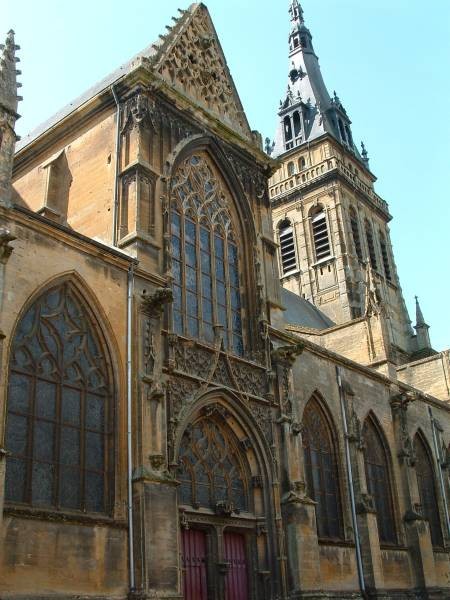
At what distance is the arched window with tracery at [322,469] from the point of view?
17.4m

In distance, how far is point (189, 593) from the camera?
515 inches

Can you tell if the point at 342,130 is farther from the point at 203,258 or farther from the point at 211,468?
the point at 211,468

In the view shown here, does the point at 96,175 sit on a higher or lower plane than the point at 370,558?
higher

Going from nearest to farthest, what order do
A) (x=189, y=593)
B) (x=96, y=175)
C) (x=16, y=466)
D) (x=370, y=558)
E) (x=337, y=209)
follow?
(x=16, y=466) < (x=189, y=593) < (x=96, y=175) < (x=370, y=558) < (x=337, y=209)

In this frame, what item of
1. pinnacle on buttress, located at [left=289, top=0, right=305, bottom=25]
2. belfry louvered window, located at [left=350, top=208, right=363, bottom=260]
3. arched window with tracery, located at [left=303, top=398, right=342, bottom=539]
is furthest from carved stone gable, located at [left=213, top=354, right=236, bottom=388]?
pinnacle on buttress, located at [left=289, top=0, right=305, bottom=25]

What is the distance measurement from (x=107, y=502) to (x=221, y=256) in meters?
7.05

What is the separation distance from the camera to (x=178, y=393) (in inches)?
546

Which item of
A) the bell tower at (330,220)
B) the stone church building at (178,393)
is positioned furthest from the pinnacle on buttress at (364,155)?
the stone church building at (178,393)

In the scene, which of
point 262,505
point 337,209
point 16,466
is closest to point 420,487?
point 262,505

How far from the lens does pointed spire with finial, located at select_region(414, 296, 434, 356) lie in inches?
1612

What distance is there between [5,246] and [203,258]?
608 cm

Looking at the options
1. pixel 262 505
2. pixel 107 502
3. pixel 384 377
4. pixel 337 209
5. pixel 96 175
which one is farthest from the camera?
pixel 337 209

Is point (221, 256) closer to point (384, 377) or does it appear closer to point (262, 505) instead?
point (262, 505)

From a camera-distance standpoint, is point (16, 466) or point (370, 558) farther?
point (370, 558)
